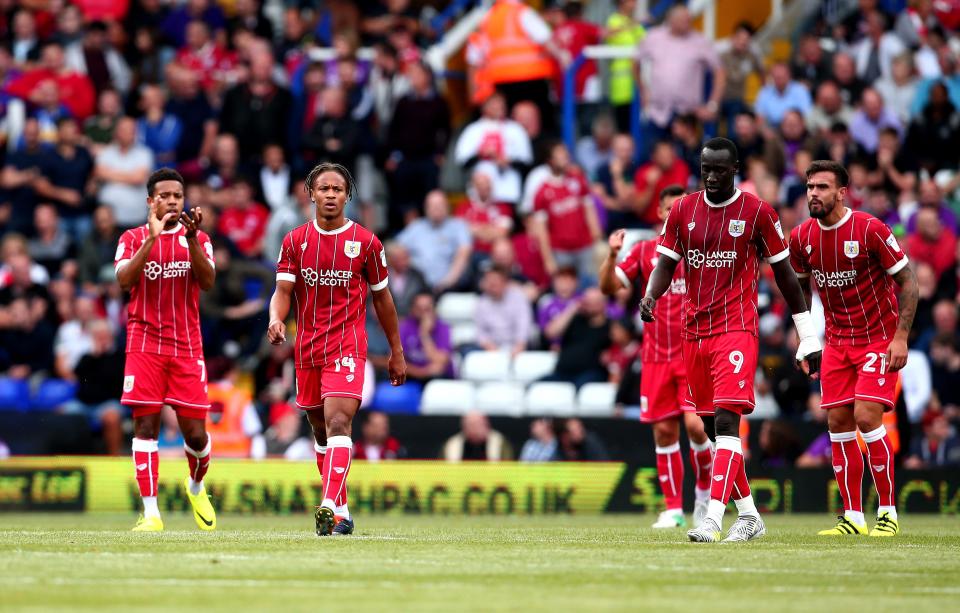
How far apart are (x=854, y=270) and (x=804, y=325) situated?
121cm

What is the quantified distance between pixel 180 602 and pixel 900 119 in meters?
18.6

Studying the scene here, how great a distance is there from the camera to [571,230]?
23188 mm

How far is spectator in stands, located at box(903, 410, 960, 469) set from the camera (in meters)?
20.0

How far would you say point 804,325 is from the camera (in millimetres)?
12148

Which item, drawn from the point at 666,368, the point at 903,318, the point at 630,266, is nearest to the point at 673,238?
the point at 903,318

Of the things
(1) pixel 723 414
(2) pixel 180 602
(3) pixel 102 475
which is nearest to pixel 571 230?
(3) pixel 102 475

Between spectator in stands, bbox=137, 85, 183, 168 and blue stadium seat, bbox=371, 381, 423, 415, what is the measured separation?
5.64 m

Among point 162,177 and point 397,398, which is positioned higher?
point 162,177

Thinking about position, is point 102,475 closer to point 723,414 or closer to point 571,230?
point 571,230

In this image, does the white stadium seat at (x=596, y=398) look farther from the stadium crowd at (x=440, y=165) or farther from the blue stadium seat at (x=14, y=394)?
the blue stadium seat at (x=14, y=394)

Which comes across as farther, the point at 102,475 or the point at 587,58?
the point at 587,58

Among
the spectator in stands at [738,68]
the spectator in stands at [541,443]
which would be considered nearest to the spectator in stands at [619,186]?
the spectator in stands at [738,68]

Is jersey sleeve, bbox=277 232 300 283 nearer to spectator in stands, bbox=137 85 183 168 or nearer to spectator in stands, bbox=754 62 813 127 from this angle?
spectator in stands, bbox=137 85 183 168

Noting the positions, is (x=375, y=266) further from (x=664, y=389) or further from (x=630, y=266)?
(x=664, y=389)
